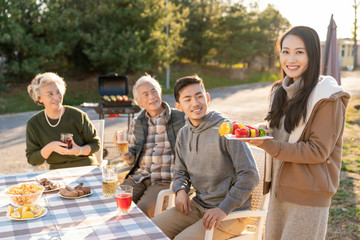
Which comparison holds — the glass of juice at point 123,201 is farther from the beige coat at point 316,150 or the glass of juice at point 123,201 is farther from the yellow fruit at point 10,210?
the beige coat at point 316,150

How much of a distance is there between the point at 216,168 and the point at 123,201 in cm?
74

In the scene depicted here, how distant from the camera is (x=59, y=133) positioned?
12.2ft

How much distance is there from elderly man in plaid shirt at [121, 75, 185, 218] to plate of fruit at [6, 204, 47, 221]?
54.0 inches

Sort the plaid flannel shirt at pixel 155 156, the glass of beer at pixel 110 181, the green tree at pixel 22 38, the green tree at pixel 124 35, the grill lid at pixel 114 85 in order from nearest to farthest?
the glass of beer at pixel 110 181 → the plaid flannel shirt at pixel 155 156 → the grill lid at pixel 114 85 → the green tree at pixel 22 38 → the green tree at pixel 124 35

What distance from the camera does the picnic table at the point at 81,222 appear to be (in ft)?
6.34

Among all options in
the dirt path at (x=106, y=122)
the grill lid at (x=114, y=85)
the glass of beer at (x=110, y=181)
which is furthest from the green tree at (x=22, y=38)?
the glass of beer at (x=110, y=181)

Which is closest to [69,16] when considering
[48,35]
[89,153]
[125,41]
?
[48,35]

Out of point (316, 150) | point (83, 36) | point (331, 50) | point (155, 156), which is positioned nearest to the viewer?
point (316, 150)

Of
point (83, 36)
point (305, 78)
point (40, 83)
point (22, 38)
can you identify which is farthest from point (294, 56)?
point (83, 36)

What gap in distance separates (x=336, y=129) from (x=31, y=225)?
1.74 metres

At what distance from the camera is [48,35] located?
15.1 metres

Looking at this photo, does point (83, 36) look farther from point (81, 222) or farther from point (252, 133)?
point (252, 133)

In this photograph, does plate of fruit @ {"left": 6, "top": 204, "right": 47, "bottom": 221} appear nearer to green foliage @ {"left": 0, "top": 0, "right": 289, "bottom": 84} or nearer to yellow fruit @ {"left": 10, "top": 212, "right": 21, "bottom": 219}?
yellow fruit @ {"left": 10, "top": 212, "right": 21, "bottom": 219}

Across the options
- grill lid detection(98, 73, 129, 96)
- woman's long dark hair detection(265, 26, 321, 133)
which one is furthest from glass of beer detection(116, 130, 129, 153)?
grill lid detection(98, 73, 129, 96)
